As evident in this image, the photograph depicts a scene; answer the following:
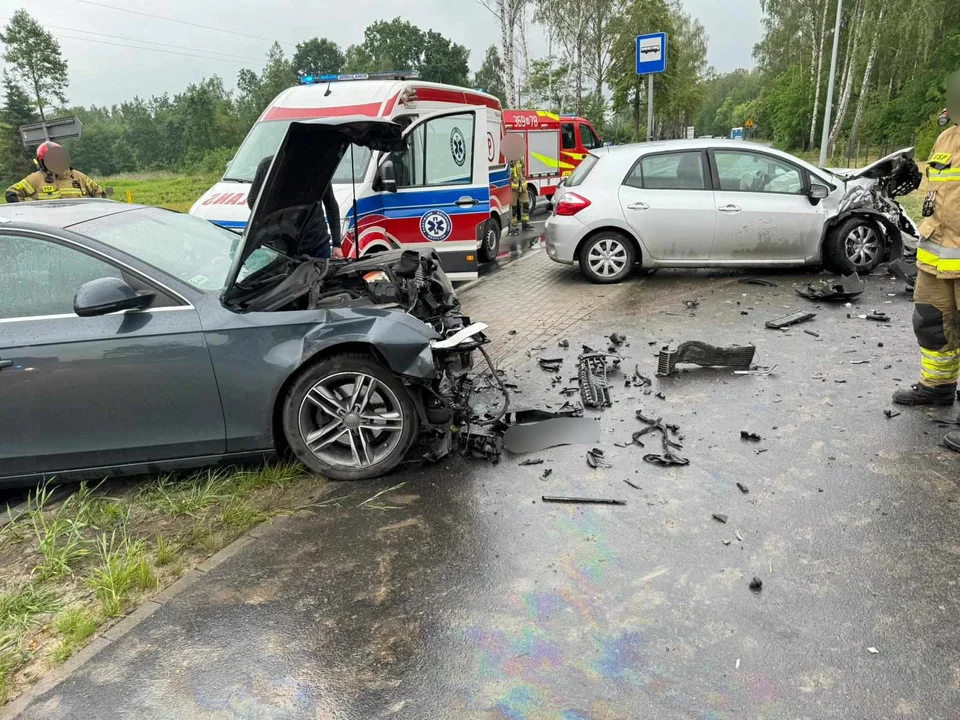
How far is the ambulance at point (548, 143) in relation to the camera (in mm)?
18875

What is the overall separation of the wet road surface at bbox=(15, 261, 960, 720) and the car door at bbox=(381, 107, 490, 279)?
431 cm

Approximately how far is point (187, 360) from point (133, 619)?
54.8 inches

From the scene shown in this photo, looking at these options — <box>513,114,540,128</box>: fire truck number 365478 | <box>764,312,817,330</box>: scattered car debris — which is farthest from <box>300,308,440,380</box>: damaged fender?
<box>513,114,540,128</box>: fire truck number 365478

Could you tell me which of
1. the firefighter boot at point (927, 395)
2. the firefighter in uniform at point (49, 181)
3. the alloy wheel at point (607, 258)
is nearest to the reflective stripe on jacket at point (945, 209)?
the firefighter boot at point (927, 395)

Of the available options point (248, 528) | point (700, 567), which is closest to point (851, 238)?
point (700, 567)

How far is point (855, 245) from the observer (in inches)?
333

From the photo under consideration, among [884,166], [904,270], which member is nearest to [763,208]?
[884,166]

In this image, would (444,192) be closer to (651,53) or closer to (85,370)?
(85,370)

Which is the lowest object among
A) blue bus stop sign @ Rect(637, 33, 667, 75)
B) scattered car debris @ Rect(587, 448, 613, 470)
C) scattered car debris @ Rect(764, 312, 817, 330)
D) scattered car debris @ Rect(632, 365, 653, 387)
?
scattered car debris @ Rect(587, 448, 613, 470)

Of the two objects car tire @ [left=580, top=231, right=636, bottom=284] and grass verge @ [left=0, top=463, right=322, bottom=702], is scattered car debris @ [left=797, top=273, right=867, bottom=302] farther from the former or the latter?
grass verge @ [left=0, top=463, right=322, bottom=702]

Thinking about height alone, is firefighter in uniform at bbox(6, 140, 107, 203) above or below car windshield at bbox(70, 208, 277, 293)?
above

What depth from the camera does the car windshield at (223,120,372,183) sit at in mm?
8133

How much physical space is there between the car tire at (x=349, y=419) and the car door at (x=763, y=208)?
6051mm

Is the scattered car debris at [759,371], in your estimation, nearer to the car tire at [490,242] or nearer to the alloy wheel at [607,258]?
the alloy wheel at [607,258]
